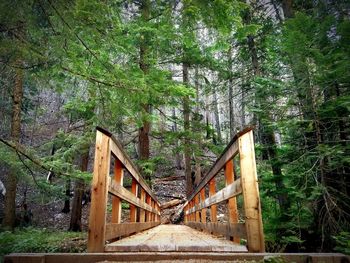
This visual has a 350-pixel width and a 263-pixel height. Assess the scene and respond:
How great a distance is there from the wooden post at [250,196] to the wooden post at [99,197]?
132 cm

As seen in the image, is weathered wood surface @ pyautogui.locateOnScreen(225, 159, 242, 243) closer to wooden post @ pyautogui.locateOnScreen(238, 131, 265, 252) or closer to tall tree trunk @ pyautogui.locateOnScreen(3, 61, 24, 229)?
wooden post @ pyautogui.locateOnScreen(238, 131, 265, 252)

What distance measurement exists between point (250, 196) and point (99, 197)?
1.41m

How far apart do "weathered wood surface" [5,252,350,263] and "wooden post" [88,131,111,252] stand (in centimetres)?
25

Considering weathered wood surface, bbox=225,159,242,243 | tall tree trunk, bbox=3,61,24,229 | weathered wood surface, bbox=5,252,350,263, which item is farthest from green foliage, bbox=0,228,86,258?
weathered wood surface, bbox=5,252,350,263

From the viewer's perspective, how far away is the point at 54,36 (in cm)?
460

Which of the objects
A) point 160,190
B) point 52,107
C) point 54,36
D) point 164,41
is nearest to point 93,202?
point 54,36

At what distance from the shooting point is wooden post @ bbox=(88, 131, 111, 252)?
2625 mm

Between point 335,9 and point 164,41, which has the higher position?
point 164,41

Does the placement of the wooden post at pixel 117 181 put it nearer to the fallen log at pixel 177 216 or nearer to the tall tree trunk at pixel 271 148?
the tall tree trunk at pixel 271 148

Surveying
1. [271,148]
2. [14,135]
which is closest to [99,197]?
[271,148]

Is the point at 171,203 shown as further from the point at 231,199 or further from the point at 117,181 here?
the point at 117,181

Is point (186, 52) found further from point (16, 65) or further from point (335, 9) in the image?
point (16, 65)

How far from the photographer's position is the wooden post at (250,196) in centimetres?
258

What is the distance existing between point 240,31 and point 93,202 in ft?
18.8
